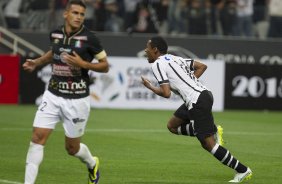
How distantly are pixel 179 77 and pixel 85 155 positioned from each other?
216 centimetres

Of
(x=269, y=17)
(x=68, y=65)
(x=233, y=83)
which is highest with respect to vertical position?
(x=68, y=65)

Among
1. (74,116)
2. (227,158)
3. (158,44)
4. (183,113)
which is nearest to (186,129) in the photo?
(183,113)

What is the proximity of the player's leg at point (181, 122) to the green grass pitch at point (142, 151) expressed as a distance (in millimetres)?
595

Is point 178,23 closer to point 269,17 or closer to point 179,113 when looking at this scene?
point 269,17

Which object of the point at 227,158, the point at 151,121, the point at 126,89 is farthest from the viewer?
the point at 126,89

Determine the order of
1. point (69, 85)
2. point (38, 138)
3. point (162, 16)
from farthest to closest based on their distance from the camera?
point (162, 16), point (69, 85), point (38, 138)

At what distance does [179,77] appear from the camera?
469 inches

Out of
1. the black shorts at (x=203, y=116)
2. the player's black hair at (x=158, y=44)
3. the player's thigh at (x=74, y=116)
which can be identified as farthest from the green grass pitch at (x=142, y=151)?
the player's black hair at (x=158, y=44)

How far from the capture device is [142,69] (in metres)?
25.2

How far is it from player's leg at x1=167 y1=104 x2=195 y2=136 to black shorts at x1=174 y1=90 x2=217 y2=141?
78 cm

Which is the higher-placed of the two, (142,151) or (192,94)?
(192,94)

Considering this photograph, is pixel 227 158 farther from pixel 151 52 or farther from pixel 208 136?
pixel 151 52

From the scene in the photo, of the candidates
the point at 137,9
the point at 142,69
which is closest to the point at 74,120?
the point at 142,69

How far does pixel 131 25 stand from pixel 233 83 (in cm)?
421
